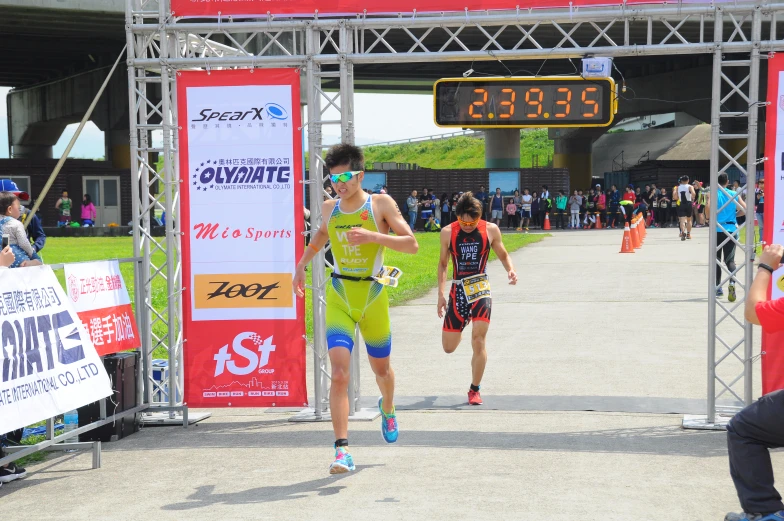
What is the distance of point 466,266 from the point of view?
30.7 ft

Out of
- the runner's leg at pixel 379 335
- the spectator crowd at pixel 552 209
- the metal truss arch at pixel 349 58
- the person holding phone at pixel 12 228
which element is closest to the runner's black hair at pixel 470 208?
the metal truss arch at pixel 349 58

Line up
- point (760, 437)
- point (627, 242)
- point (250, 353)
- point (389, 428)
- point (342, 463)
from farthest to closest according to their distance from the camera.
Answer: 1. point (627, 242)
2. point (250, 353)
3. point (389, 428)
4. point (342, 463)
5. point (760, 437)

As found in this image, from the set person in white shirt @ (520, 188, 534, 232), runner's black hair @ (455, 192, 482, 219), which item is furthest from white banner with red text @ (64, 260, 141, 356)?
person in white shirt @ (520, 188, 534, 232)

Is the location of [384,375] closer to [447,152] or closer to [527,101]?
[527,101]

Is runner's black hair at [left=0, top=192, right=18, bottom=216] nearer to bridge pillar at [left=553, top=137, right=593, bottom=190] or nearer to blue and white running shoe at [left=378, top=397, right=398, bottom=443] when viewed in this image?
blue and white running shoe at [left=378, top=397, right=398, bottom=443]

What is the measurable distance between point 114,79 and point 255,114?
45.1m

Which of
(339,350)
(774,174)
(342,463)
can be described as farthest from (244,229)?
(774,174)

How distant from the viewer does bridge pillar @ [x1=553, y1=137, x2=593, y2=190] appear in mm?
66750

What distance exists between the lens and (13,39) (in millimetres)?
43688

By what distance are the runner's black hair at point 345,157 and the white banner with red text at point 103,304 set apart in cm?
231

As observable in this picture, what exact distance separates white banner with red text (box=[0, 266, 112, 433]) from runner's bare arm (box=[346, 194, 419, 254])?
227 cm

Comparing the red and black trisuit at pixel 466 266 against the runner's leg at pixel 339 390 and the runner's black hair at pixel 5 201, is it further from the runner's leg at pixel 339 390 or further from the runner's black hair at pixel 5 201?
the runner's black hair at pixel 5 201

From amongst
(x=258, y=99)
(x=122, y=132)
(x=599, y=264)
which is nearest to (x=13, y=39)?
(x=122, y=132)

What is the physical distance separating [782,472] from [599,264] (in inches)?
739
